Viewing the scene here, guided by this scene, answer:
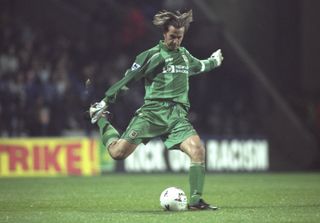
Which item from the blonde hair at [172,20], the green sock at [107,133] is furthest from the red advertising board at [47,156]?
the blonde hair at [172,20]

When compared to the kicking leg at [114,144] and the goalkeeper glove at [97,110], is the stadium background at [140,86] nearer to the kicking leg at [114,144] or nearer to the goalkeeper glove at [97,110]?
the kicking leg at [114,144]

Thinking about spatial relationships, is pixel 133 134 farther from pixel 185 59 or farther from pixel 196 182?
pixel 185 59

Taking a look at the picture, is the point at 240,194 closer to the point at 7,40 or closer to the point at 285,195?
the point at 285,195

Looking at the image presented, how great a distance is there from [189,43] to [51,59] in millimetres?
3624

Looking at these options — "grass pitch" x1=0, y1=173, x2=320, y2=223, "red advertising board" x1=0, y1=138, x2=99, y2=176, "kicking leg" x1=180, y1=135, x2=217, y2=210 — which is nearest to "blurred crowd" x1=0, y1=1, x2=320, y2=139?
"red advertising board" x1=0, y1=138, x2=99, y2=176

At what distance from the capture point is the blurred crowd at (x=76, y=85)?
2000 cm

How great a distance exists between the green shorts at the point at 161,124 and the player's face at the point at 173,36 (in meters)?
0.70

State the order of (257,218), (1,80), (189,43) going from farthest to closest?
(189,43) < (1,80) < (257,218)

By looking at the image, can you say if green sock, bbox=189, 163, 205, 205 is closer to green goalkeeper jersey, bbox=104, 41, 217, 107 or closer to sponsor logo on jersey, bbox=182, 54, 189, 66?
green goalkeeper jersey, bbox=104, 41, 217, 107

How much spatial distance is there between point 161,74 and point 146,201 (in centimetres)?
224

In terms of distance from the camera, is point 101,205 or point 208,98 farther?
point 208,98

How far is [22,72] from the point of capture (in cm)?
2041

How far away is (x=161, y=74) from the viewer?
9.96 meters

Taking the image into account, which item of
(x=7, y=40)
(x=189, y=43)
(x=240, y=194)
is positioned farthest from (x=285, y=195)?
(x=7, y=40)
